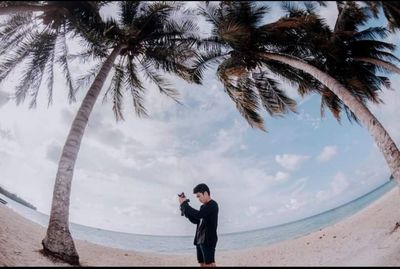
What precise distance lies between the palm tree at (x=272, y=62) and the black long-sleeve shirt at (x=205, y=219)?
468 centimetres

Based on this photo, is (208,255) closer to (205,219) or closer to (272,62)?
(205,219)

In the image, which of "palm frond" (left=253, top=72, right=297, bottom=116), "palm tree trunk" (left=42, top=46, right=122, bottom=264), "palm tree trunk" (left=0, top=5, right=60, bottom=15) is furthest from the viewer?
"palm frond" (left=253, top=72, right=297, bottom=116)

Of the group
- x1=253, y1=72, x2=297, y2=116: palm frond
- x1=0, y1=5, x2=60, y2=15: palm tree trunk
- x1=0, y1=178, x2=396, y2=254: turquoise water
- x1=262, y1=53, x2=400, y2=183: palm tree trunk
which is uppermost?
x1=0, y1=5, x2=60, y2=15: palm tree trunk

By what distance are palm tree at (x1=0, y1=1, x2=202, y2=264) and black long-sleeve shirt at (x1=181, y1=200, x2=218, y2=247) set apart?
343 centimetres

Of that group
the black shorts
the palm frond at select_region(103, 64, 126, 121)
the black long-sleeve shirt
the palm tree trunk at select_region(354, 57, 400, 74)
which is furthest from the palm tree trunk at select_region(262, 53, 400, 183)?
the palm frond at select_region(103, 64, 126, 121)

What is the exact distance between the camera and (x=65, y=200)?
684 cm

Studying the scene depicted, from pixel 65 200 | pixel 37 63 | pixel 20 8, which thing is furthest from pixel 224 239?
pixel 20 8

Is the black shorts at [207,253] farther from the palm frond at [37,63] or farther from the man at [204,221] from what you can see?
the palm frond at [37,63]

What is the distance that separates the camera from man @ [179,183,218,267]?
4.72m

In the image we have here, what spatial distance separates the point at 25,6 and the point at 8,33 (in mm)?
2582

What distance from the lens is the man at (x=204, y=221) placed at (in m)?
4.72

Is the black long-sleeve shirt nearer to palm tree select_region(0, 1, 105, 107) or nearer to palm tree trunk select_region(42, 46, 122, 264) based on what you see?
palm tree trunk select_region(42, 46, 122, 264)

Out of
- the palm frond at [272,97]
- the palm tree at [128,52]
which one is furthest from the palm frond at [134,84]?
the palm frond at [272,97]

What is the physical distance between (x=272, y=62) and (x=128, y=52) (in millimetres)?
4977
